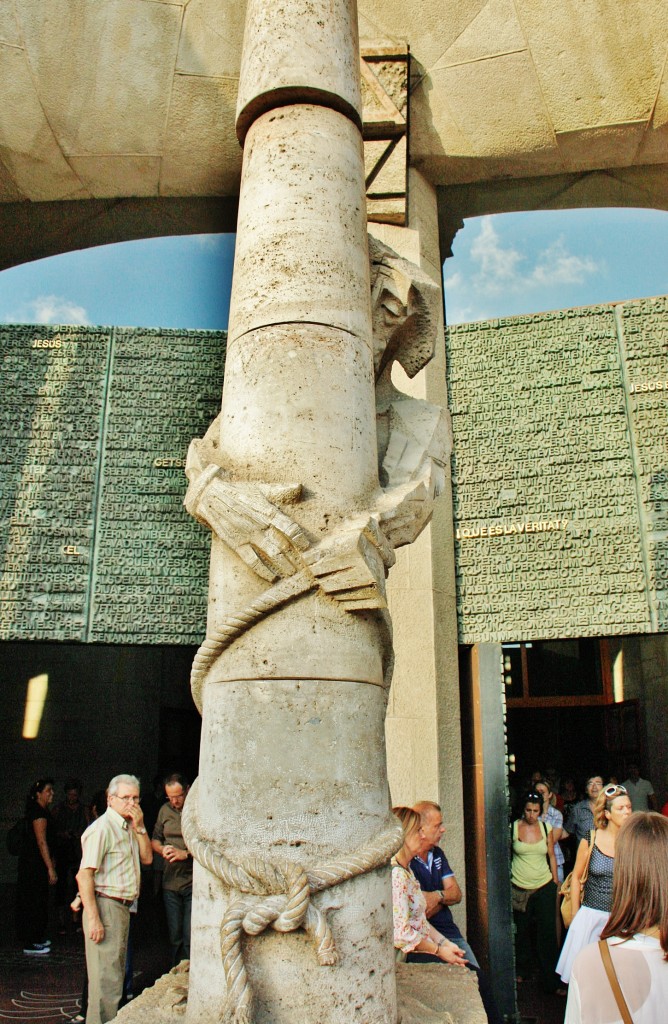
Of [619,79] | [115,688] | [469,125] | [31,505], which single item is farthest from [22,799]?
[619,79]

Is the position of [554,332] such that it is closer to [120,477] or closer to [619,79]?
[619,79]

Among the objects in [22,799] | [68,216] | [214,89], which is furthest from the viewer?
[22,799]

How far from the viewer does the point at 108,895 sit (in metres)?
4.32

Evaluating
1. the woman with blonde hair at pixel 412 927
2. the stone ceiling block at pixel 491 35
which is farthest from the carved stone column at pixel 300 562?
the stone ceiling block at pixel 491 35

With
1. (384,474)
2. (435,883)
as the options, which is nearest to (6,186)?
(384,474)

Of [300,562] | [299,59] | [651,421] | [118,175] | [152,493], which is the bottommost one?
[300,562]

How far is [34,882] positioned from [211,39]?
7346 millimetres

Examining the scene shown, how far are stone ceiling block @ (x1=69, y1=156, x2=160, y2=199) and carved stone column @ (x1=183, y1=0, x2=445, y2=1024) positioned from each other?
403 cm

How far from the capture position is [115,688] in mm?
12469

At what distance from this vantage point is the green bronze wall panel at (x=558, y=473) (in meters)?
6.14

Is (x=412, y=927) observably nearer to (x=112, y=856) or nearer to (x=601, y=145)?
(x=112, y=856)

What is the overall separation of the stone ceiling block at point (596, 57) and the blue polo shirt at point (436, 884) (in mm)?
5965

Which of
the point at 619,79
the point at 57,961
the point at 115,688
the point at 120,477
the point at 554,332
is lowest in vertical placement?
the point at 57,961

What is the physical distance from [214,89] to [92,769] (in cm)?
925
